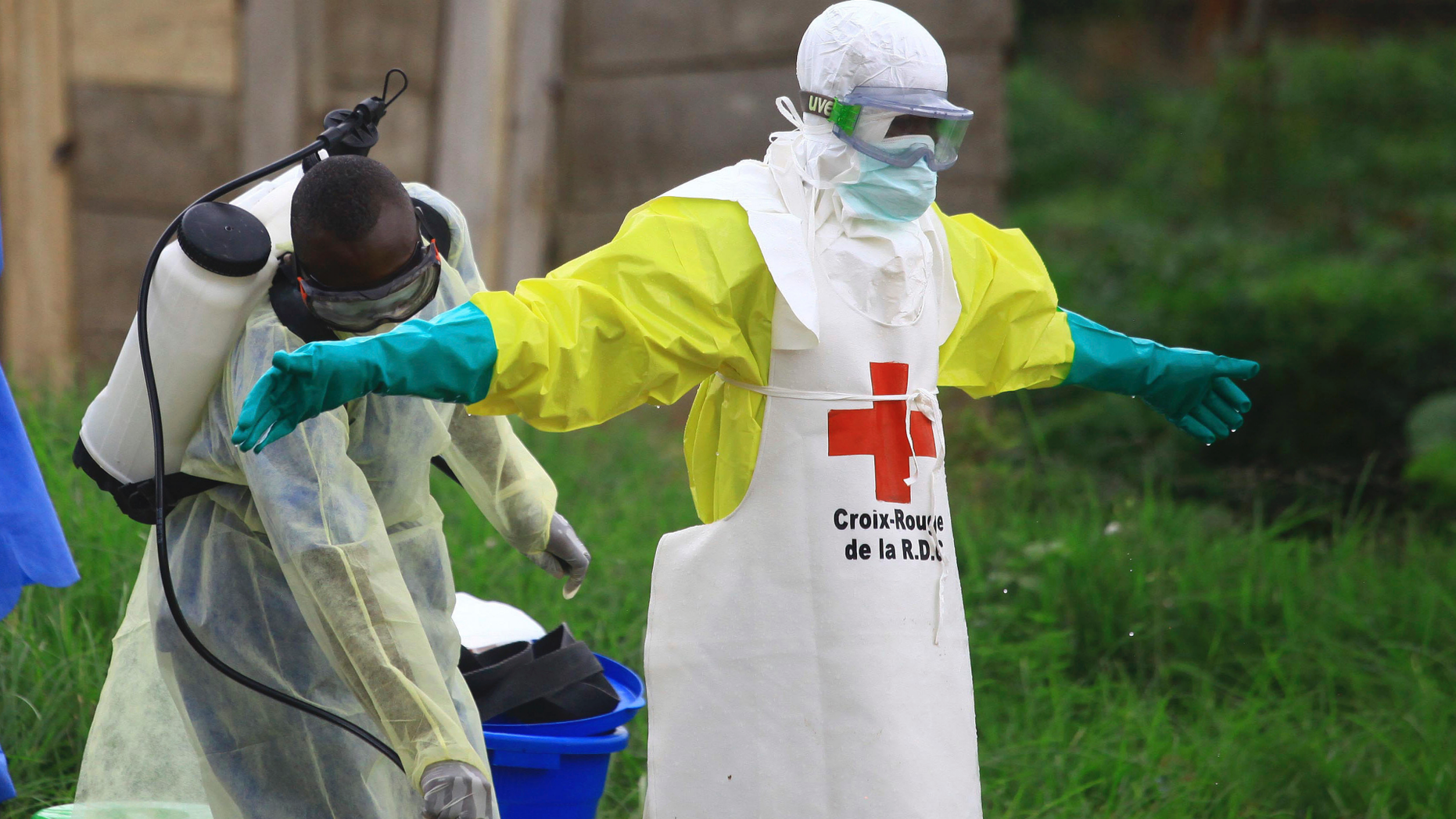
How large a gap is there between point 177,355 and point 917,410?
111cm

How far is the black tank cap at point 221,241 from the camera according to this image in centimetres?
204

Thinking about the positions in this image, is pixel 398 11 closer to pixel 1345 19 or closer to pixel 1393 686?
pixel 1393 686

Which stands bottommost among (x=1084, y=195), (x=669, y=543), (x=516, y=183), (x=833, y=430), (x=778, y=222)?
(x=1084, y=195)

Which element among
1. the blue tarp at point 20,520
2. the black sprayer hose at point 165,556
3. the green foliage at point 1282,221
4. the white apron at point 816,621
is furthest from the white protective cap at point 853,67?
the green foliage at point 1282,221

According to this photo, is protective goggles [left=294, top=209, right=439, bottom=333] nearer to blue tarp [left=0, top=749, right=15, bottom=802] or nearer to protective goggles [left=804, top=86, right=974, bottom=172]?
protective goggles [left=804, top=86, right=974, bottom=172]

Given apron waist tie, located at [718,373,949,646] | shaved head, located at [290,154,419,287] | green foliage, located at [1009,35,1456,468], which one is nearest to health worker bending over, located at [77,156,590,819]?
shaved head, located at [290,154,419,287]

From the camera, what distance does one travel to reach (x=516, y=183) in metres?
5.94

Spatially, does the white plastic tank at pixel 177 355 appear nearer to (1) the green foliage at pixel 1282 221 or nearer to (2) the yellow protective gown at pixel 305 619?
(2) the yellow protective gown at pixel 305 619

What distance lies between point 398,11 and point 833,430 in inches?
161

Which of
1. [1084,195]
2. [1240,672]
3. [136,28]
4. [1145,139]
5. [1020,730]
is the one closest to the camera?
[1020,730]

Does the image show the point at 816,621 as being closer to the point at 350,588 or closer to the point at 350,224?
the point at 350,588

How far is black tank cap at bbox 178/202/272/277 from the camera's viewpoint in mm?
2035

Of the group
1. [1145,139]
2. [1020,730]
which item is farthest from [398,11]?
[1145,139]

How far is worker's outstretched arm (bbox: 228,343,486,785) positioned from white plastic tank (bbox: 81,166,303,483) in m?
0.08
